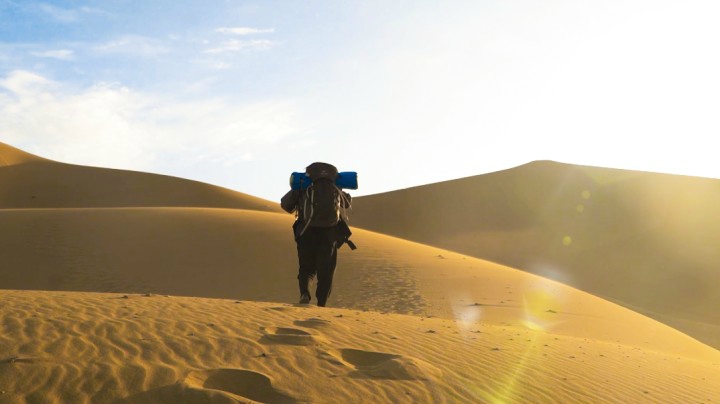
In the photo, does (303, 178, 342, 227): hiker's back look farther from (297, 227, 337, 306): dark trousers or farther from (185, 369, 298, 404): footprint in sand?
(185, 369, 298, 404): footprint in sand

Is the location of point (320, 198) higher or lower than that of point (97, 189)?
lower

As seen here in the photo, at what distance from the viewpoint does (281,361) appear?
17.8ft

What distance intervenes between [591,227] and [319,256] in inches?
1457

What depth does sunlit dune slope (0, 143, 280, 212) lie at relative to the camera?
142 ft

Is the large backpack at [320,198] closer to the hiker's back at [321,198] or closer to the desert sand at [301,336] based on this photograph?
the hiker's back at [321,198]

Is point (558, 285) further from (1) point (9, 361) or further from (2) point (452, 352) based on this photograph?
(1) point (9, 361)

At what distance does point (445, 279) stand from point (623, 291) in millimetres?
17298

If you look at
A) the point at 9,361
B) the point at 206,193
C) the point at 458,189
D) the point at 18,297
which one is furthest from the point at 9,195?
the point at 9,361

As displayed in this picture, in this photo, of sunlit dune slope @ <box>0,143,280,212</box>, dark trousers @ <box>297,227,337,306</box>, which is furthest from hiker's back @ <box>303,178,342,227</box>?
sunlit dune slope @ <box>0,143,280,212</box>

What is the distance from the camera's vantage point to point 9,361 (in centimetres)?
477

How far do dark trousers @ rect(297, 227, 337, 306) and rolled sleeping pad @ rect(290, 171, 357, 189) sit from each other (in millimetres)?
640

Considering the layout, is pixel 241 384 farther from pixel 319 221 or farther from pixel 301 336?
pixel 319 221

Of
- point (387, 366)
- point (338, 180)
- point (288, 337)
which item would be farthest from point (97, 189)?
point (387, 366)

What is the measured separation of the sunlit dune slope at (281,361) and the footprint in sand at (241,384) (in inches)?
0.4
